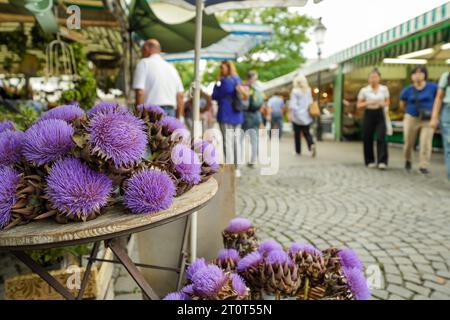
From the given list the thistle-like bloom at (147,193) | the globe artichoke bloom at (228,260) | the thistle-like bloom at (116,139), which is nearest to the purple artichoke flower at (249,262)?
the globe artichoke bloom at (228,260)

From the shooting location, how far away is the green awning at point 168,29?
3863 mm

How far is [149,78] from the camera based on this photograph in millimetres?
3514

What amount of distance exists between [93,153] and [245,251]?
109 centimetres

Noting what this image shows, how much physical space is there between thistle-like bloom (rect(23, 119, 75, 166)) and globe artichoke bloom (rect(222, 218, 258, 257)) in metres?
1.06

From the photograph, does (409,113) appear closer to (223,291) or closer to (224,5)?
(224,5)

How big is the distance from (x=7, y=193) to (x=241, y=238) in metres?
1.16

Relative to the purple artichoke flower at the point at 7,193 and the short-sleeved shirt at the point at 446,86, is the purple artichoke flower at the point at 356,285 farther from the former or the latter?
the short-sleeved shirt at the point at 446,86

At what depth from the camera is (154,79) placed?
11.5ft

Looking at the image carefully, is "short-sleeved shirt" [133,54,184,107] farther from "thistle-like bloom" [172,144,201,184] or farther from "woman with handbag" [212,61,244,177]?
"thistle-like bloom" [172,144,201,184]

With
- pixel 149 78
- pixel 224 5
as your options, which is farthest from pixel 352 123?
pixel 224 5

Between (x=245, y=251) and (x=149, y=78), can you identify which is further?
(x=149, y=78)

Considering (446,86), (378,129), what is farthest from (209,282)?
(378,129)

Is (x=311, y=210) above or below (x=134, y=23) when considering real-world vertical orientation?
below
